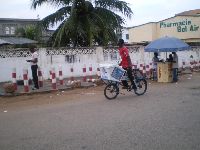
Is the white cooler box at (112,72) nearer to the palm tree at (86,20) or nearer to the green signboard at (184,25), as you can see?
the palm tree at (86,20)

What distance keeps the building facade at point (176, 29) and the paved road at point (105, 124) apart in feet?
92.4

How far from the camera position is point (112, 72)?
38.6 feet

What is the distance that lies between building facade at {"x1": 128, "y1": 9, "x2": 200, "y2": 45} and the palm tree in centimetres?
1682

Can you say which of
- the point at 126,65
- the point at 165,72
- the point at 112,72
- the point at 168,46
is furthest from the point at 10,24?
the point at 112,72

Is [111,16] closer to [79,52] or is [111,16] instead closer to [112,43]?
[112,43]

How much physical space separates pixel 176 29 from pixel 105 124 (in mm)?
33777

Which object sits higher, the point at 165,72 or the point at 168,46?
the point at 168,46

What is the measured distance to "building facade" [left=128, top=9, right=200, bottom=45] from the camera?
38625 millimetres

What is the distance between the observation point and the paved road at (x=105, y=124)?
616 centimetres

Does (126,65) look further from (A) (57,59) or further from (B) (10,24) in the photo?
(B) (10,24)

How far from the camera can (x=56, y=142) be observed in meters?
6.40

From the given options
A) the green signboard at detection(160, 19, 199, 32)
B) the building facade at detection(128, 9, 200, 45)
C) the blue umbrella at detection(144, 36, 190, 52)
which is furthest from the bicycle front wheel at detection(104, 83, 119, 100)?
the green signboard at detection(160, 19, 199, 32)

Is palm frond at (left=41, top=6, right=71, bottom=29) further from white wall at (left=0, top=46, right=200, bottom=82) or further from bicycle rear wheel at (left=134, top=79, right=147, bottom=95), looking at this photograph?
bicycle rear wheel at (left=134, top=79, right=147, bottom=95)

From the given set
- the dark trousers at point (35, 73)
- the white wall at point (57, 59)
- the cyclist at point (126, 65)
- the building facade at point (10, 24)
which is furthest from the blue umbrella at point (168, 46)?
the building facade at point (10, 24)
